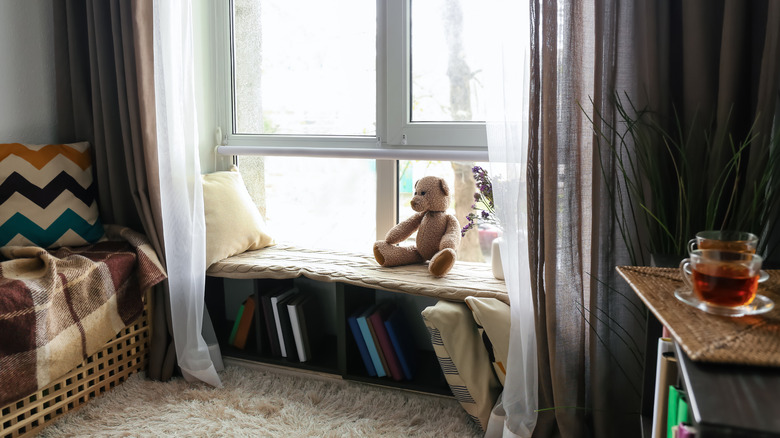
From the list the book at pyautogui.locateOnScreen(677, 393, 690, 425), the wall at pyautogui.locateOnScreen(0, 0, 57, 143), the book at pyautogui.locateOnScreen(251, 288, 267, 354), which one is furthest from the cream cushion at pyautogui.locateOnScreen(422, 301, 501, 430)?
the wall at pyautogui.locateOnScreen(0, 0, 57, 143)

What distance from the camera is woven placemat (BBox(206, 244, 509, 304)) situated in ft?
6.53

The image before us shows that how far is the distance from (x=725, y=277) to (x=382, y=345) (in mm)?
1403

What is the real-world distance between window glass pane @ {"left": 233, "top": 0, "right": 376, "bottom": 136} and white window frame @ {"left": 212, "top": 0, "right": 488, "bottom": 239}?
0.05 metres

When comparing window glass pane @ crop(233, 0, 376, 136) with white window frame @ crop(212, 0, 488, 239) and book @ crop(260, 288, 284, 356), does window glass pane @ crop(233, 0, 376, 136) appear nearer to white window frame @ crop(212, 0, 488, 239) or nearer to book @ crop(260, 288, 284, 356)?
white window frame @ crop(212, 0, 488, 239)

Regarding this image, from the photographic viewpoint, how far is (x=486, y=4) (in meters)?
2.22

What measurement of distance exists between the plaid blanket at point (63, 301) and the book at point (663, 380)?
1.61m

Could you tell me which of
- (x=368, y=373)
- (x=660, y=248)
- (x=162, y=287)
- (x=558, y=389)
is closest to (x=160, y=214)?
(x=162, y=287)

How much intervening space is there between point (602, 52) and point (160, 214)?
1.59m

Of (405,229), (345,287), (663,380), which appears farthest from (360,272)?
(663,380)

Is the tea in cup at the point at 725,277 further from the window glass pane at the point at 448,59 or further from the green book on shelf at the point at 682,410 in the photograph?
the window glass pane at the point at 448,59

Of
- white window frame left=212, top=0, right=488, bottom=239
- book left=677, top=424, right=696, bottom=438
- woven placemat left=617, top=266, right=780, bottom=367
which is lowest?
book left=677, top=424, right=696, bottom=438

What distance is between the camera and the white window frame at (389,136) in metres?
2.31

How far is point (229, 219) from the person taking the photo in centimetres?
241

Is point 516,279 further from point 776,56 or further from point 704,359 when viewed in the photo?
point 704,359
